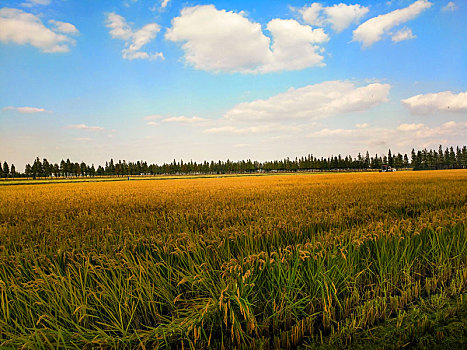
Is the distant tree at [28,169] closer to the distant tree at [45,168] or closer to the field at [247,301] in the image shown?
the distant tree at [45,168]

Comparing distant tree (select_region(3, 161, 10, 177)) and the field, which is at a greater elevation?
distant tree (select_region(3, 161, 10, 177))

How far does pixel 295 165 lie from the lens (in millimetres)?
186625

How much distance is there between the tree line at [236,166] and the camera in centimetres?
14675

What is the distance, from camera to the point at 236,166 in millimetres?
195625

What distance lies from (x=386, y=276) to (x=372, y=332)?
134 cm

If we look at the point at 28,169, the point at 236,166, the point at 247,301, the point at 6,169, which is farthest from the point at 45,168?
the point at 247,301

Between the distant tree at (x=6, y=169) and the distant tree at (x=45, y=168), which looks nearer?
the distant tree at (x=6, y=169)

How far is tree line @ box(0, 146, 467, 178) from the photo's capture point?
481ft

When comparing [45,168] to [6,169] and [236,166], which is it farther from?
[236,166]

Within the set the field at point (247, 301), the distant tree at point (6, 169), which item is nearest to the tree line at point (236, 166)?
the distant tree at point (6, 169)

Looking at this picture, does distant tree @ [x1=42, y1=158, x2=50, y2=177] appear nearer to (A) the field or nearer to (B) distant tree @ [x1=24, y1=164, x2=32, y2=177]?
(B) distant tree @ [x1=24, y1=164, x2=32, y2=177]

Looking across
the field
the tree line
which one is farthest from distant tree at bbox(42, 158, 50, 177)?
the field

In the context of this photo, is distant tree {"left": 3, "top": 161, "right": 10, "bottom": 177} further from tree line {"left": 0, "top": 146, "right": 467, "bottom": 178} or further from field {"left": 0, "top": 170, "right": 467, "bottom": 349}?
field {"left": 0, "top": 170, "right": 467, "bottom": 349}

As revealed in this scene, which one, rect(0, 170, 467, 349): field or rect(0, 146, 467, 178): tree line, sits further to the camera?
rect(0, 146, 467, 178): tree line
